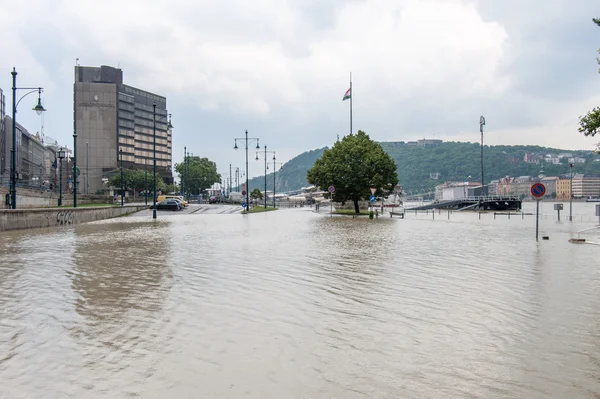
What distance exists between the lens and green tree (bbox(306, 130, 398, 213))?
6047cm

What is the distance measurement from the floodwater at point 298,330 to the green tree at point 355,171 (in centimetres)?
4694

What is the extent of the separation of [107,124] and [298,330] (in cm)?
15058

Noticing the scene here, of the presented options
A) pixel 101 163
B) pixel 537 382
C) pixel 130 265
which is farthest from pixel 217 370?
pixel 101 163

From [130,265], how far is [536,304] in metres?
9.76

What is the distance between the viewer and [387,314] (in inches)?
305

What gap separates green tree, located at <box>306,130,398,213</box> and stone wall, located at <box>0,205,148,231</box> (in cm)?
2802

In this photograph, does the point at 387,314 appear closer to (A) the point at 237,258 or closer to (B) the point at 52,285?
(B) the point at 52,285

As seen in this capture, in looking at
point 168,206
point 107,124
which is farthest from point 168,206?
point 107,124

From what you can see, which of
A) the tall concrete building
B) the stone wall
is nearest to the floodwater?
the stone wall

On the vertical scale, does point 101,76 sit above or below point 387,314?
above

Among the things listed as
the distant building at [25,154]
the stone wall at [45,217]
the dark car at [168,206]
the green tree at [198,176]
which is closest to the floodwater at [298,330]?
the stone wall at [45,217]

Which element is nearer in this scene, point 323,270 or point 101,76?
point 323,270

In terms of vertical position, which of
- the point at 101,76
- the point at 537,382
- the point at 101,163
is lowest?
the point at 537,382

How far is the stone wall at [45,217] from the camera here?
2733 centimetres
